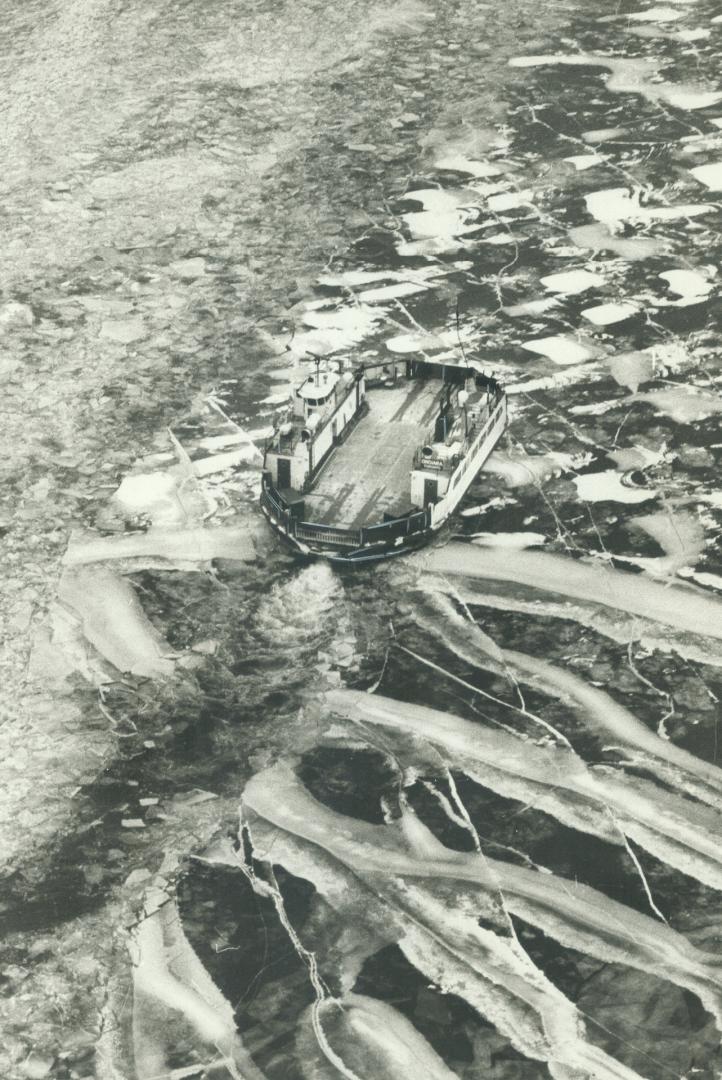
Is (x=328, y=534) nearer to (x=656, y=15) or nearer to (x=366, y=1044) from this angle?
(x=366, y=1044)

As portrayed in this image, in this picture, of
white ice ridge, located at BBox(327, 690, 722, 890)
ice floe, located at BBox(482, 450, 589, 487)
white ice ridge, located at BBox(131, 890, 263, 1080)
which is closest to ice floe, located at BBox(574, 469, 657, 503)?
ice floe, located at BBox(482, 450, 589, 487)

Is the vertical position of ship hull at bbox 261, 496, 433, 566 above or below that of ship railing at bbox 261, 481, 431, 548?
below

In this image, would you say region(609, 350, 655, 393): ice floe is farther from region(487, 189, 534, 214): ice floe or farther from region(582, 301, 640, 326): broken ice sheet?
region(487, 189, 534, 214): ice floe

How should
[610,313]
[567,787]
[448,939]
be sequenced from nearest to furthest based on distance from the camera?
[448,939]
[567,787]
[610,313]

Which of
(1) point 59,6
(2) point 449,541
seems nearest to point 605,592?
(2) point 449,541

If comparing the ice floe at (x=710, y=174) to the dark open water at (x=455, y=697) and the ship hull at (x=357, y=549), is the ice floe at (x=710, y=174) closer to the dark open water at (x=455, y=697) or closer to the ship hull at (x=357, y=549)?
the dark open water at (x=455, y=697)

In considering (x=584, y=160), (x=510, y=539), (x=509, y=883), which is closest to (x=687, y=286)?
(x=584, y=160)

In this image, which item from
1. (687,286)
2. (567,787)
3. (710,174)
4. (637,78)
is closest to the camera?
(567,787)
